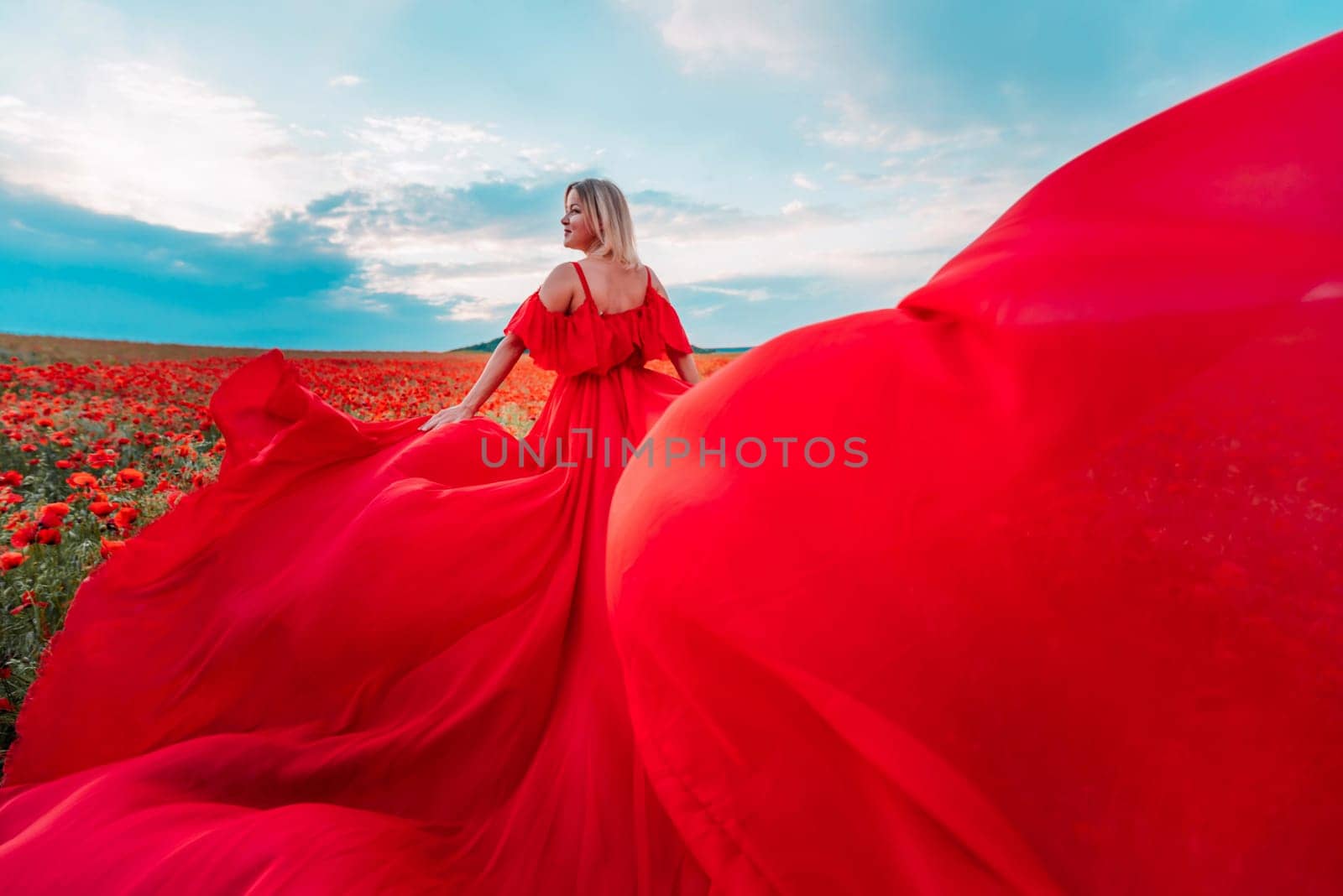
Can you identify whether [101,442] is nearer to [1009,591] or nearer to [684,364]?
[684,364]

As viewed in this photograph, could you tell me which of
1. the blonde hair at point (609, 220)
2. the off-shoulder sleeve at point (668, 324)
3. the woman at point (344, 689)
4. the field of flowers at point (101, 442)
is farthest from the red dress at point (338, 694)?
the blonde hair at point (609, 220)

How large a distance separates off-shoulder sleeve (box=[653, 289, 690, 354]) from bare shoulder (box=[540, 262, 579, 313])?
1.48ft

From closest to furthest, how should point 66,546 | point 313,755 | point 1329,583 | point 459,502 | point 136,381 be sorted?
point 1329,583 < point 313,755 < point 459,502 < point 66,546 < point 136,381

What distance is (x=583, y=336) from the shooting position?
3.72 meters

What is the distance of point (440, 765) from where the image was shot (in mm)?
2203

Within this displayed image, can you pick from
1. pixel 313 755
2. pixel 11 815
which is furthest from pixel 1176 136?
pixel 11 815

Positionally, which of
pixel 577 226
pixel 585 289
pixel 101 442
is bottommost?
pixel 101 442

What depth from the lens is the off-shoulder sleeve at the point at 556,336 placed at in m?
3.71

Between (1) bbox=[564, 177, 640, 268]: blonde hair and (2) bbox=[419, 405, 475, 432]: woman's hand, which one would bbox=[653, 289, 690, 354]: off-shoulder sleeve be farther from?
(2) bbox=[419, 405, 475, 432]: woman's hand

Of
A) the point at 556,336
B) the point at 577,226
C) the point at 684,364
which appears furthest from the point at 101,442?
the point at 684,364

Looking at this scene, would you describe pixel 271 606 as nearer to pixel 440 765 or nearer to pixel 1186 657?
pixel 440 765

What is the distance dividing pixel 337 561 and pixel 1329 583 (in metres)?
2.61

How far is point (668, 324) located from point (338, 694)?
2.35 m

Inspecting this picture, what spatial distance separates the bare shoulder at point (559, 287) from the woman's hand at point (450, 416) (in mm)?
650
